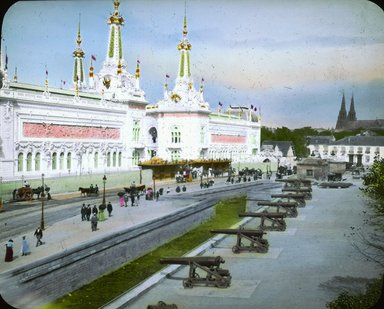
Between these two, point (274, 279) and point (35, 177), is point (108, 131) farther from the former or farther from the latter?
point (274, 279)

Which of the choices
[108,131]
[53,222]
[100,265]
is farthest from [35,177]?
[108,131]

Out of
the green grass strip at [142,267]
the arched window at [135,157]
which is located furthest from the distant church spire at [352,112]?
the arched window at [135,157]

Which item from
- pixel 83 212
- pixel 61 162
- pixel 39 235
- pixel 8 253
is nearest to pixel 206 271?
pixel 83 212

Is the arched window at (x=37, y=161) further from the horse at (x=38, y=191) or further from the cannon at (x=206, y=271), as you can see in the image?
the cannon at (x=206, y=271)

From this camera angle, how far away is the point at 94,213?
9727 mm

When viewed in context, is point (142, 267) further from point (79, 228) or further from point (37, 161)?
point (37, 161)

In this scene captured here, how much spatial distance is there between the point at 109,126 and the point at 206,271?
8.42 m

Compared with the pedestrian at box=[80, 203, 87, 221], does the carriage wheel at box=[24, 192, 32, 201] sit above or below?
above

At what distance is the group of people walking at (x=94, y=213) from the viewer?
9.51 metres

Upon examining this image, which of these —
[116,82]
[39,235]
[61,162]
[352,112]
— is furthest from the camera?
[116,82]

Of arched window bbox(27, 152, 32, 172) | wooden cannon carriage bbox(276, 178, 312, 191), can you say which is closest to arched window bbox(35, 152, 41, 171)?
arched window bbox(27, 152, 32, 172)

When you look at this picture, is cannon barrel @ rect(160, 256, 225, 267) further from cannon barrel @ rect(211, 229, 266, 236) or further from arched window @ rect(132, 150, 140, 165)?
arched window @ rect(132, 150, 140, 165)

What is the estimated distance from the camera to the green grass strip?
27.9 feet

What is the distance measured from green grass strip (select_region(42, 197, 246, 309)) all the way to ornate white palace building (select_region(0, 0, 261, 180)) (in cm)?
219
